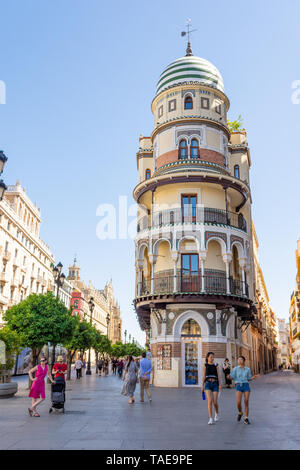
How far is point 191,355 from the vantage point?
24.4 meters

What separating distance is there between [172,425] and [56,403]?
13.0 ft

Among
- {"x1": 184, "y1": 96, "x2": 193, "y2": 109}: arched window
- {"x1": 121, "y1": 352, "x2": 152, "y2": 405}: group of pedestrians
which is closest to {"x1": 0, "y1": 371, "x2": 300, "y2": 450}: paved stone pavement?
{"x1": 121, "y1": 352, "x2": 152, "y2": 405}: group of pedestrians

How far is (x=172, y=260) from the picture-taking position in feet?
87.4

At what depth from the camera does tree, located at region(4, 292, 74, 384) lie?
2145 cm

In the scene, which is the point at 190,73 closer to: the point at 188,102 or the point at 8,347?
the point at 188,102

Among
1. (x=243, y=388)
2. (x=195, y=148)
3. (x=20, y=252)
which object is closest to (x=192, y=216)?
(x=195, y=148)

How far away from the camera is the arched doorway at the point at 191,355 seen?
24.1 meters

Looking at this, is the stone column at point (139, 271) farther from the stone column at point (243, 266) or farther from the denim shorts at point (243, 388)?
the denim shorts at point (243, 388)

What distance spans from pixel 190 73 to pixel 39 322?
68.7 feet

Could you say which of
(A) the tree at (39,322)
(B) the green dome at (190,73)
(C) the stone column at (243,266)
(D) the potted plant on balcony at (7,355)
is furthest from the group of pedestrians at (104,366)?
(B) the green dome at (190,73)

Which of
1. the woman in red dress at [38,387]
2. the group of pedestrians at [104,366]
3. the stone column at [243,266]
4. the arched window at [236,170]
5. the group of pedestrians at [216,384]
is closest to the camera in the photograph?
the group of pedestrians at [216,384]

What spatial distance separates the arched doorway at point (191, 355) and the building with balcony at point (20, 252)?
2370 cm
